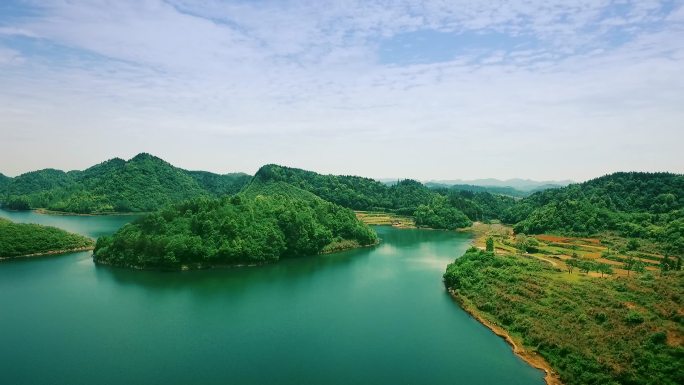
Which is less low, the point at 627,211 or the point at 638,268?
the point at 627,211

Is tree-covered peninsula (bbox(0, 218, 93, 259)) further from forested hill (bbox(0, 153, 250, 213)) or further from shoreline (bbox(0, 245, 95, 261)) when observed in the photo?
forested hill (bbox(0, 153, 250, 213))

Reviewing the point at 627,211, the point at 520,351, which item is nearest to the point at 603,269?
the point at 520,351

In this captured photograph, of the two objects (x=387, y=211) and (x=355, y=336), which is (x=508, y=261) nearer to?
(x=355, y=336)

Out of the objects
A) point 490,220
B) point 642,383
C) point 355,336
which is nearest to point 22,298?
point 355,336

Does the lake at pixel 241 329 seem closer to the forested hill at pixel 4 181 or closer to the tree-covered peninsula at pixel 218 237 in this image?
the tree-covered peninsula at pixel 218 237

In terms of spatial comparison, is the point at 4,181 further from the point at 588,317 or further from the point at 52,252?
the point at 588,317

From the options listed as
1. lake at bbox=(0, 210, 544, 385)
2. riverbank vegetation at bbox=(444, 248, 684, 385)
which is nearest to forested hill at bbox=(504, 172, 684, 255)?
riverbank vegetation at bbox=(444, 248, 684, 385)

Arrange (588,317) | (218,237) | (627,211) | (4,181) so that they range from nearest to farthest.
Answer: (588,317) < (218,237) < (627,211) < (4,181)
